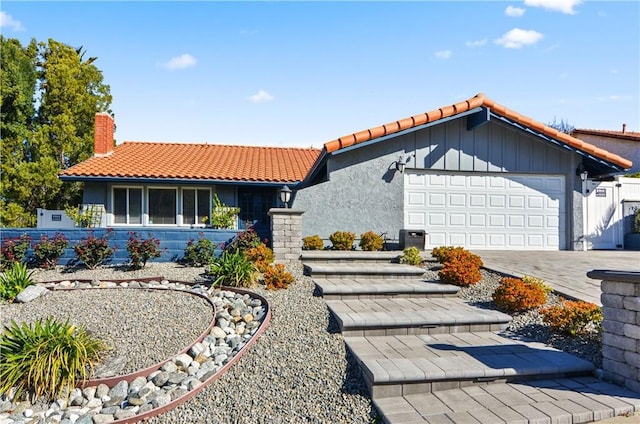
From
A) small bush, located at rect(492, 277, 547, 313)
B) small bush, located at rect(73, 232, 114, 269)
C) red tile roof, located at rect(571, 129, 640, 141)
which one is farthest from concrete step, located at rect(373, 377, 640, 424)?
red tile roof, located at rect(571, 129, 640, 141)

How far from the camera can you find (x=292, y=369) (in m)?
4.22

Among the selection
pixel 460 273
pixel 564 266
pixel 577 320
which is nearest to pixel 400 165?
pixel 564 266

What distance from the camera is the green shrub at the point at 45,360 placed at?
404 centimetres

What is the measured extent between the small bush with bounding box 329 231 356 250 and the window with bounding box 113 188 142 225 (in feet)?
22.9

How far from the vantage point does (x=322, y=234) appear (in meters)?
10.7

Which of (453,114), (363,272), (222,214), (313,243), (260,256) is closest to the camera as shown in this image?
(363,272)

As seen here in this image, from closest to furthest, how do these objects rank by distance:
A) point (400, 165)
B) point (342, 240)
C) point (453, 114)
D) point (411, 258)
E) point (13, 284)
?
point (13, 284) → point (411, 258) → point (342, 240) → point (453, 114) → point (400, 165)

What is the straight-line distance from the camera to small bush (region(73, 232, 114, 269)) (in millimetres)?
8750

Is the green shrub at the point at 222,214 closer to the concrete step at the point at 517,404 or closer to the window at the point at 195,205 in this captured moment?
the window at the point at 195,205

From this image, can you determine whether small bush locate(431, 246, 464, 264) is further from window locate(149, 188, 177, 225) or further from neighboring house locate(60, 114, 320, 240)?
window locate(149, 188, 177, 225)

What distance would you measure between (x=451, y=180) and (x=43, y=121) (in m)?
18.4

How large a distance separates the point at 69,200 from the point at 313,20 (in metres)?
13.9

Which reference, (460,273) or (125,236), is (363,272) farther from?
(125,236)

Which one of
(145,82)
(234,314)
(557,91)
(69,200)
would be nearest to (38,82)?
(69,200)
